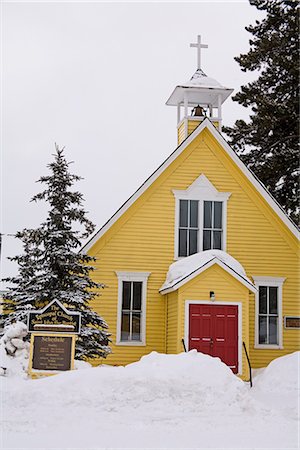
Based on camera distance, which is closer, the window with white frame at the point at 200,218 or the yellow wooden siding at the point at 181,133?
the window with white frame at the point at 200,218

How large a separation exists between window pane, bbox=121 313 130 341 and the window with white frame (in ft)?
8.20

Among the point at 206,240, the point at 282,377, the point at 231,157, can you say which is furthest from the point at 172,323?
the point at 231,157

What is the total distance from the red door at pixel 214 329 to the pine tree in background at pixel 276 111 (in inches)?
539

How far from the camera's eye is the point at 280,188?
1265 inches

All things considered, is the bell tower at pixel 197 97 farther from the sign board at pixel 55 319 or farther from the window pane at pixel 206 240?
the sign board at pixel 55 319

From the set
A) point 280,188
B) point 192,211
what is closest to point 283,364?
point 192,211

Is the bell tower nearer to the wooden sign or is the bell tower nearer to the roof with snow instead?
the roof with snow

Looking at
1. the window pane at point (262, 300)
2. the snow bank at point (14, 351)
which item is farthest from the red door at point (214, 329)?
the snow bank at point (14, 351)

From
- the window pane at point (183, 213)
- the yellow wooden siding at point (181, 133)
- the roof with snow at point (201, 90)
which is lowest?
the window pane at point (183, 213)

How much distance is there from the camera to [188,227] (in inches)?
833

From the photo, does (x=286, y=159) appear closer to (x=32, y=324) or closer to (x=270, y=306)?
(x=270, y=306)

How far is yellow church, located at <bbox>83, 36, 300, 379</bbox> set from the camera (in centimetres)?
2022

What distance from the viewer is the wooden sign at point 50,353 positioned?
46.7 ft

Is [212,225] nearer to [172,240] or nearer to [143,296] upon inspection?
[172,240]
